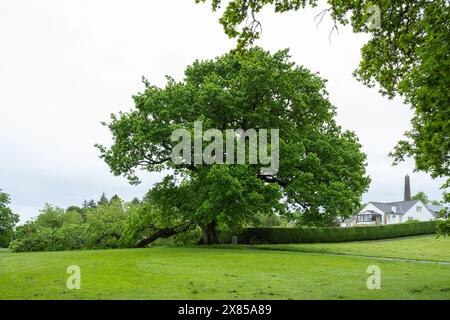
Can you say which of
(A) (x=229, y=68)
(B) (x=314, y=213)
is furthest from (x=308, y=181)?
(A) (x=229, y=68)

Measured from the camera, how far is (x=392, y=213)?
87812 millimetres

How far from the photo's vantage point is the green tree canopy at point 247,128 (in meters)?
27.3

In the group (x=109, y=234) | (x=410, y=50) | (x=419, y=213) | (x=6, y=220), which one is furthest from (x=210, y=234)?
(x=419, y=213)

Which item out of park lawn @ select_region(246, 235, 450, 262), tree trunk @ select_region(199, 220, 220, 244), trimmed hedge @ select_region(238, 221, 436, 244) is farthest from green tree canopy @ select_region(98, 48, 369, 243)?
trimmed hedge @ select_region(238, 221, 436, 244)

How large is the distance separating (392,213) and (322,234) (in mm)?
49381

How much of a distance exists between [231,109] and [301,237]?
2070 cm

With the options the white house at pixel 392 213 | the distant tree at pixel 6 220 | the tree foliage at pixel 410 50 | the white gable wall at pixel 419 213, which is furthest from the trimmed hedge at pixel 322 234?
the white gable wall at pixel 419 213

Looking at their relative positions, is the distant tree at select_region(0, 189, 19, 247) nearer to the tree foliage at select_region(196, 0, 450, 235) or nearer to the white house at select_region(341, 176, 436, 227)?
the tree foliage at select_region(196, 0, 450, 235)

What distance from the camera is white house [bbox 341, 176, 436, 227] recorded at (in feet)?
287

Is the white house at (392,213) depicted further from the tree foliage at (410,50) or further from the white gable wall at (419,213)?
the tree foliage at (410,50)

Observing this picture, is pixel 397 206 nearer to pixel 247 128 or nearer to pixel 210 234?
pixel 210 234

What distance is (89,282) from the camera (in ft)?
42.8

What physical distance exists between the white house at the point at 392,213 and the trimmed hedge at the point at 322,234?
35.6m
